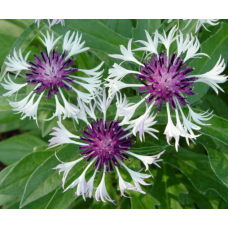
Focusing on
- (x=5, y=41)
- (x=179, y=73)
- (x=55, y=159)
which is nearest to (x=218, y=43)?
(x=179, y=73)

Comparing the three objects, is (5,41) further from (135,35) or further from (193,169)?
(193,169)

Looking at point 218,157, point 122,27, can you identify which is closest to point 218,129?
point 218,157

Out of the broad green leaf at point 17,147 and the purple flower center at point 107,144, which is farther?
the broad green leaf at point 17,147

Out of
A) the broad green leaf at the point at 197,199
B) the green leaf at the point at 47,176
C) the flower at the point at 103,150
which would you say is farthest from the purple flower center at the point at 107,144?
the broad green leaf at the point at 197,199

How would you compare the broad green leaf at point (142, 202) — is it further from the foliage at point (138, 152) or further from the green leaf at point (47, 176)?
the green leaf at point (47, 176)

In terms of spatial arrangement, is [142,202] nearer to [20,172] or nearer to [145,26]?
[20,172]

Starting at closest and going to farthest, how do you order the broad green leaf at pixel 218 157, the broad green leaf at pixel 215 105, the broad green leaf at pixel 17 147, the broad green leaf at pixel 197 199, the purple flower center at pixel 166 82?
the purple flower center at pixel 166 82 → the broad green leaf at pixel 218 157 → the broad green leaf at pixel 197 199 → the broad green leaf at pixel 215 105 → the broad green leaf at pixel 17 147

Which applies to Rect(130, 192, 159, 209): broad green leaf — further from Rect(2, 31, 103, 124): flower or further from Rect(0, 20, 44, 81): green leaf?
Rect(0, 20, 44, 81): green leaf
